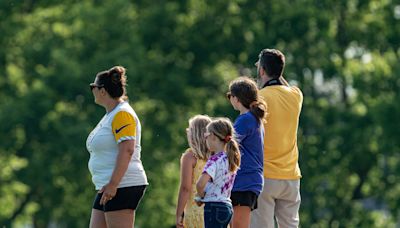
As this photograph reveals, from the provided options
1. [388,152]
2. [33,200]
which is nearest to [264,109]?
[388,152]

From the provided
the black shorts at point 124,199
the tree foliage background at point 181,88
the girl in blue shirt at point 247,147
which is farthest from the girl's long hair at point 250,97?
the tree foliage background at point 181,88

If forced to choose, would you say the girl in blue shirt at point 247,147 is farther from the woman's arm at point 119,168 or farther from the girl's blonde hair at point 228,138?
the woman's arm at point 119,168

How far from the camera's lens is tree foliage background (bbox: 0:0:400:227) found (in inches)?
1405

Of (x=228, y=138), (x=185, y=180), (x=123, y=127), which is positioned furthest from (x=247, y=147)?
(x=123, y=127)

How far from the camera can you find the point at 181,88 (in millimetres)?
37250

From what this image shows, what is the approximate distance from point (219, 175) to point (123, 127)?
0.74 meters

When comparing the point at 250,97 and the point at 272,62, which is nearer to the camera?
the point at 250,97

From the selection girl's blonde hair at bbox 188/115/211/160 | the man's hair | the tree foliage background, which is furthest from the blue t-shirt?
Result: the tree foliage background

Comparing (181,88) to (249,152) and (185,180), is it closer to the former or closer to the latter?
(185,180)

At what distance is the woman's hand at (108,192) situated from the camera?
9.41 m

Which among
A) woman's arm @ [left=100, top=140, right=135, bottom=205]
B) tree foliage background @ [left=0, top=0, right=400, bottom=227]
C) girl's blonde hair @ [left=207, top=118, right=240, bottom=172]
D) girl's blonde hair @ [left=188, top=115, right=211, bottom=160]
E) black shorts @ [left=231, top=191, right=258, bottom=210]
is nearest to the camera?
girl's blonde hair @ [left=207, top=118, right=240, bottom=172]

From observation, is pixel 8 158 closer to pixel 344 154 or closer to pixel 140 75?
pixel 140 75

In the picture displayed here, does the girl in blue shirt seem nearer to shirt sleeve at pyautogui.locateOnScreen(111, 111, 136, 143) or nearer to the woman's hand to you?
shirt sleeve at pyautogui.locateOnScreen(111, 111, 136, 143)

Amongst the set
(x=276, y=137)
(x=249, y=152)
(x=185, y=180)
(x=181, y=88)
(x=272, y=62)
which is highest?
(x=181, y=88)
